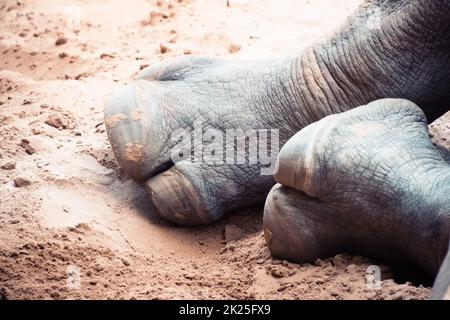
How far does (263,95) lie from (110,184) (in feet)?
1.68

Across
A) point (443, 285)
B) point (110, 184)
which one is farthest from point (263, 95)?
point (443, 285)

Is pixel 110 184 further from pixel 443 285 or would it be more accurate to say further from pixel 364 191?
pixel 443 285

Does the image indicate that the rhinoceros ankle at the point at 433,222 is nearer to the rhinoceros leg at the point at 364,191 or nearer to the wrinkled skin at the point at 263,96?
the rhinoceros leg at the point at 364,191

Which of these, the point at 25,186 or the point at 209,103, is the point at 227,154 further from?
the point at 25,186

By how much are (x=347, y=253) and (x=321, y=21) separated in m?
1.69

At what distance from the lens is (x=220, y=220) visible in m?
2.06

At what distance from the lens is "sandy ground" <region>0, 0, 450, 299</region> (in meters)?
1.63

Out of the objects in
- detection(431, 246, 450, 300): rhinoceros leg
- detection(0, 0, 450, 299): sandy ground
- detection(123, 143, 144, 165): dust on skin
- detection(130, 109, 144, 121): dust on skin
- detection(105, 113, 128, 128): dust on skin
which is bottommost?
detection(0, 0, 450, 299): sandy ground

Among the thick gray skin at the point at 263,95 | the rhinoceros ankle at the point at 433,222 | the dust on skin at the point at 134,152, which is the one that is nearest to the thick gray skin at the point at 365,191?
the rhinoceros ankle at the point at 433,222

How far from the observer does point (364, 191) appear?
163 centimetres

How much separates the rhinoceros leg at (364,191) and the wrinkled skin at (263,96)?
0.25m

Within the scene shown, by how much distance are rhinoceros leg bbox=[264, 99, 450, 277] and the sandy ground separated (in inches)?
2.1

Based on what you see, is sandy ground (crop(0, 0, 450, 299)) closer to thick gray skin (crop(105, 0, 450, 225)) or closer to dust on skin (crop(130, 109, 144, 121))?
thick gray skin (crop(105, 0, 450, 225))

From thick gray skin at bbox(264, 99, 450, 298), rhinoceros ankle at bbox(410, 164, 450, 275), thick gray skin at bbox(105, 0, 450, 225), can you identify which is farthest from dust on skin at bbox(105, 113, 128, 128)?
rhinoceros ankle at bbox(410, 164, 450, 275)
